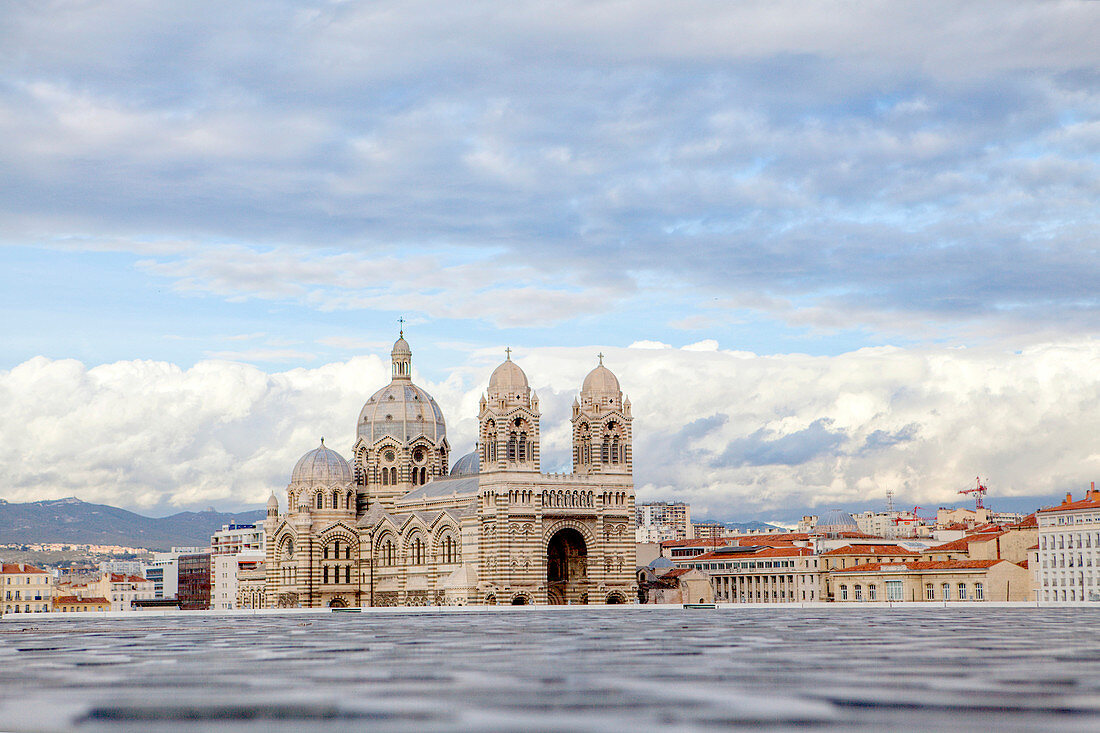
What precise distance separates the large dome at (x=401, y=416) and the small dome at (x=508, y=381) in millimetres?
18776

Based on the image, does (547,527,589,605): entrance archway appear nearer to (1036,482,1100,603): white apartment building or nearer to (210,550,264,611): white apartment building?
(1036,482,1100,603): white apartment building

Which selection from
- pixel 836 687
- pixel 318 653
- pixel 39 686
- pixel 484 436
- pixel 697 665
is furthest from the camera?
pixel 484 436

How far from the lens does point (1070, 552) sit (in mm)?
120625

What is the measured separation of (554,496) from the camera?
4611 inches

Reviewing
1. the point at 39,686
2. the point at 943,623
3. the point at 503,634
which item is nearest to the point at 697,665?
the point at 39,686

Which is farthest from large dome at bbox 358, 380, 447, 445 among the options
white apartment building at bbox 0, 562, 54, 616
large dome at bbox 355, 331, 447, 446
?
white apartment building at bbox 0, 562, 54, 616

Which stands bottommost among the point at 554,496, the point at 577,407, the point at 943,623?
the point at 943,623

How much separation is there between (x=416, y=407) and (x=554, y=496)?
2299 centimetres

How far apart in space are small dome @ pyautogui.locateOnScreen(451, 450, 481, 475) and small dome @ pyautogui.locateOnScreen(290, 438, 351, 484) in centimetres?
1057

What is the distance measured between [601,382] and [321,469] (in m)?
28.6

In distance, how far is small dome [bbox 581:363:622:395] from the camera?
121250 millimetres

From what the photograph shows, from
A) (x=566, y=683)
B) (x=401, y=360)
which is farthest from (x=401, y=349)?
(x=566, y=683)

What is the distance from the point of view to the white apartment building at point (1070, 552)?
388 feet

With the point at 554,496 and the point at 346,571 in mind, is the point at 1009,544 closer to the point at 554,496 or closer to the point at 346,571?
the point at 554,496
